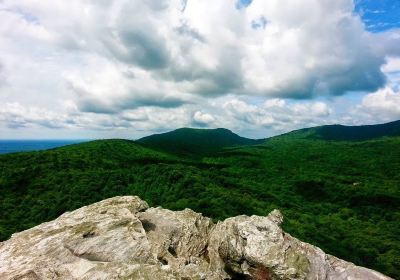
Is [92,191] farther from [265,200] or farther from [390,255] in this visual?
[390,255]

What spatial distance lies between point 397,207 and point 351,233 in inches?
2382

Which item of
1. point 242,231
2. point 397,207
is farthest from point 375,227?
point 242,231

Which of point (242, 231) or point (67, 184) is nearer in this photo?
point (242, 231)

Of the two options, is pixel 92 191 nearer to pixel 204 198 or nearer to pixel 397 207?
pixel 204 198

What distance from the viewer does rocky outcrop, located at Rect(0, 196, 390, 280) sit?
28766 mm

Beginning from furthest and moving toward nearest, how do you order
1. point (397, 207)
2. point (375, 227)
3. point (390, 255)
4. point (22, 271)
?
point (397, 207) < point (375, 227) < point (390, 255) < point (22, 271)

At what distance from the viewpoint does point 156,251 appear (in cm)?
A: 3584

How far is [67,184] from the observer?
189 meters

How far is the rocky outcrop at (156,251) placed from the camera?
28.8 meters

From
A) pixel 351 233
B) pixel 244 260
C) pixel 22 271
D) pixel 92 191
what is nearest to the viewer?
pixel 22 271

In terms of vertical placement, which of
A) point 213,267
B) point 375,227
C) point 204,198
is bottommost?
Answer: point 375,227

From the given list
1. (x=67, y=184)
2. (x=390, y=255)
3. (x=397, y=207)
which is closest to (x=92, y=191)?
(x=67, y=184)

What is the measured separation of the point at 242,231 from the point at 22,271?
22.4 m

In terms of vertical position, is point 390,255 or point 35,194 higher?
point 35,194
